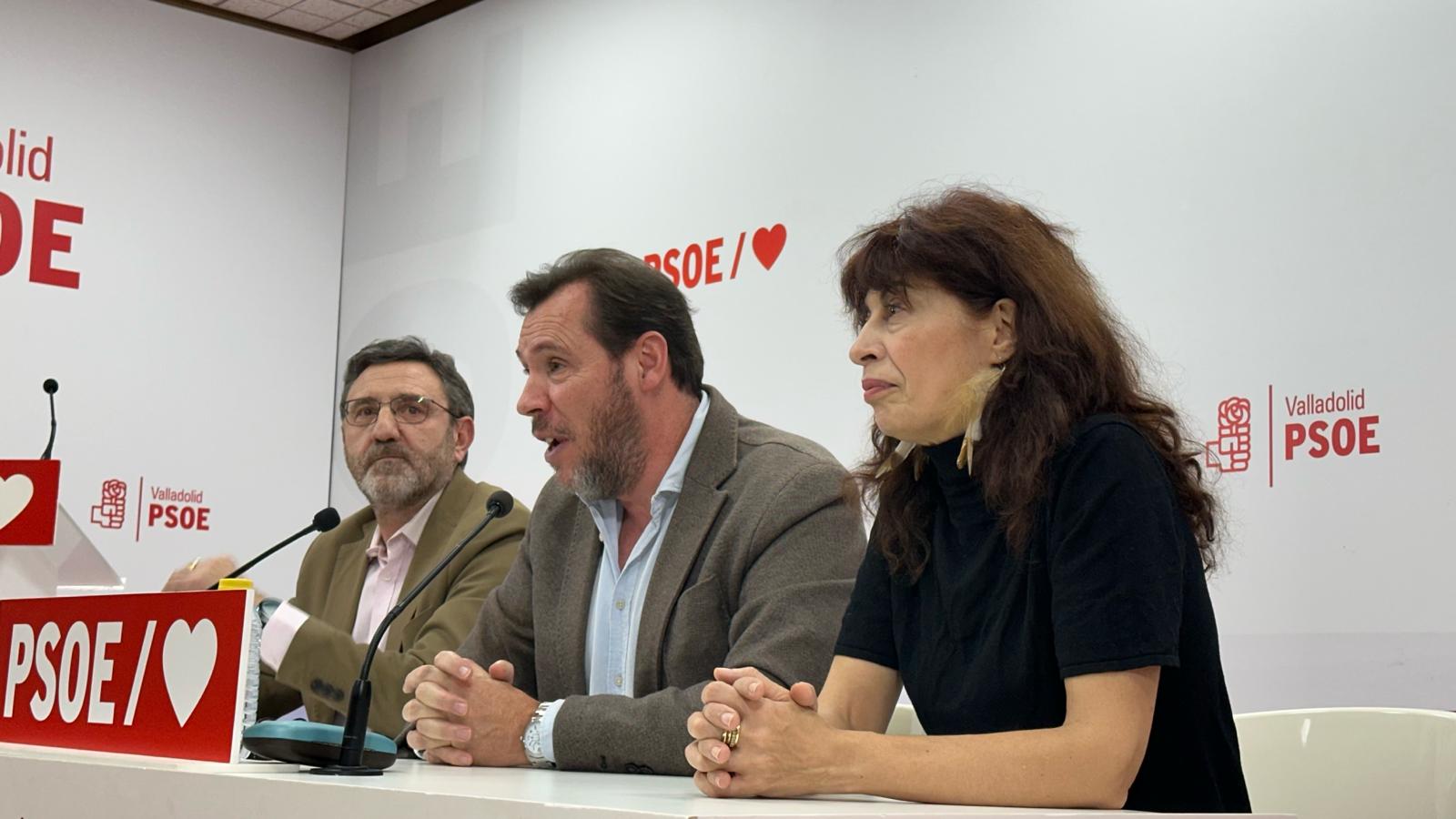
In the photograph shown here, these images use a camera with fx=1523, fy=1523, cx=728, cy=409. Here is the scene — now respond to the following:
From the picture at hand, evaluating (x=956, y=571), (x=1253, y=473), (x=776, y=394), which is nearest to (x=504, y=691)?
(x=956, y=571)

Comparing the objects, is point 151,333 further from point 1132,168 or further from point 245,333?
point 1132,168

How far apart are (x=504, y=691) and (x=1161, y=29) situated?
2.32 metres

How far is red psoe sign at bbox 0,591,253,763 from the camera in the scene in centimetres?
144

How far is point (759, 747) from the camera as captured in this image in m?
1.26

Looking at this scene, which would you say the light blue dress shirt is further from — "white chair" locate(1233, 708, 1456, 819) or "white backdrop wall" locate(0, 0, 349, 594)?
"white backdrop wall" locate(0, 0, 349, 594)

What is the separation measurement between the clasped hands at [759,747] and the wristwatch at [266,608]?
4.75 ft

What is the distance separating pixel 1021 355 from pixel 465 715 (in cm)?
77

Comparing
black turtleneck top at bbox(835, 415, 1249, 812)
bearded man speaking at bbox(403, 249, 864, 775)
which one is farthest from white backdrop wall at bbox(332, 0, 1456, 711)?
black turtleneck top at bbox(835, 415, 1249, 812)

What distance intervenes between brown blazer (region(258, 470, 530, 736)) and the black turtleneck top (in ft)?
3.33

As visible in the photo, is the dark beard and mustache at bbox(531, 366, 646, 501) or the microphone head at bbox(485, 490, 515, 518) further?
the dark beard and mustache at bbox(531, 366, 646, 501)

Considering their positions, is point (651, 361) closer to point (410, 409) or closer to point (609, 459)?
point (609, 459)

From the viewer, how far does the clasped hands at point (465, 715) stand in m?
1.79

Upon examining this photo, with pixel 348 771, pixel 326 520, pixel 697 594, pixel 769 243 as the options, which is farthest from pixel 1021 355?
pixel 769 243

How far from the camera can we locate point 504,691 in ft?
6.05
